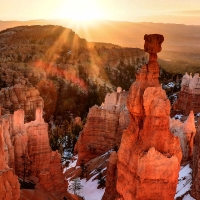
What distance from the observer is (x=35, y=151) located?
808 inches

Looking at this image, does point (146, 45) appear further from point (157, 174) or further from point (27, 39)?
point (27, 39)

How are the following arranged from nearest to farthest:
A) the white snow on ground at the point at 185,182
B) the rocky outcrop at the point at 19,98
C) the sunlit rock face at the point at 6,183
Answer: the sunlit rock face at the point at 6,183
the white snow on ground at the point at 185,182
the rocky outcrop at the point at 19,98

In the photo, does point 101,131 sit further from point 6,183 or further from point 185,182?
point 6,183

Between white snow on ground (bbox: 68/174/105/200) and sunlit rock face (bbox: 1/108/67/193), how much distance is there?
285 cm

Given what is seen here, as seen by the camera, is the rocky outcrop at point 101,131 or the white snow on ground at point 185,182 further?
the rocky outcrop at point 101,131

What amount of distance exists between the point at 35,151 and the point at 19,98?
35332 millimetres

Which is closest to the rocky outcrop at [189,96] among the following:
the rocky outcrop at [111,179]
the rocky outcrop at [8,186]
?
the rocky outcrop at [111,179]

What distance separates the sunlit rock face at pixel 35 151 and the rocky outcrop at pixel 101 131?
29.4 ft

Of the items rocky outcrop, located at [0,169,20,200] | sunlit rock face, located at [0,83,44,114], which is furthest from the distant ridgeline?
rocky outcrop, located at [0,169,20,200]

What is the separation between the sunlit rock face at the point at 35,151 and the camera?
19.0 metres

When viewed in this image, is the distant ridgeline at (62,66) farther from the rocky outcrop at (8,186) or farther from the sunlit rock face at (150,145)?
the sunlit rock face at (150,145)

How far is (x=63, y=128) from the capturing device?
5550 cm

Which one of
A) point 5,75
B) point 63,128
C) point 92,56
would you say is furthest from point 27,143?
point 92,56

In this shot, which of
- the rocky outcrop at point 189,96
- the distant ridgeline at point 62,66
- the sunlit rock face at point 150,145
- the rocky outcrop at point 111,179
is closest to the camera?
the sunlit rock face at point 150,145
